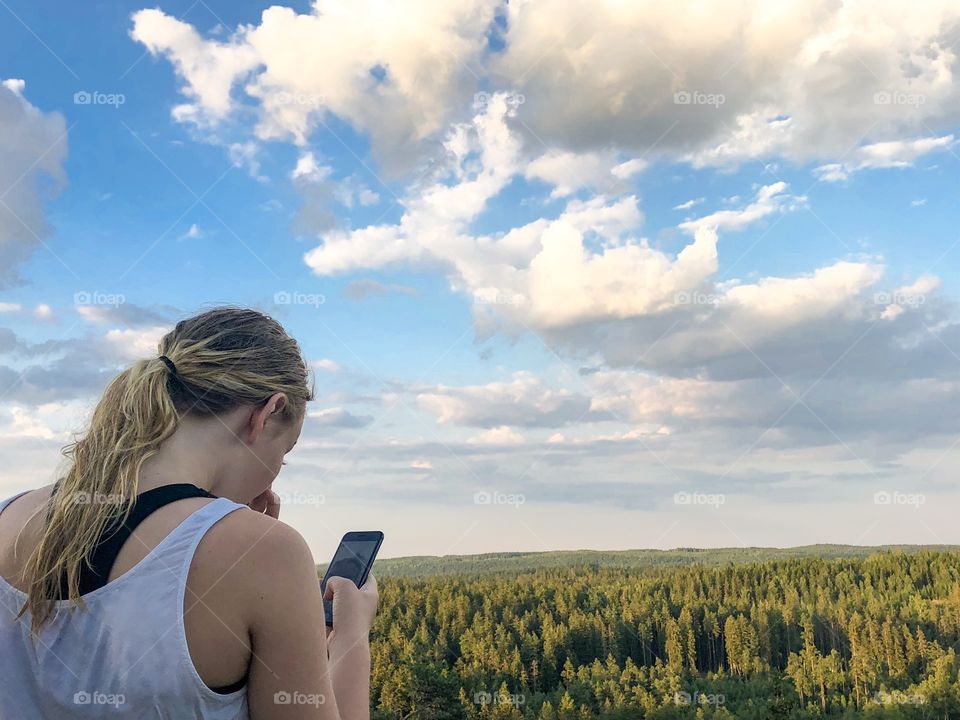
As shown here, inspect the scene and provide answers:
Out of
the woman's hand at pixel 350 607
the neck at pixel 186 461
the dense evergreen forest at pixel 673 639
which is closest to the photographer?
the neck at pixel 186 461

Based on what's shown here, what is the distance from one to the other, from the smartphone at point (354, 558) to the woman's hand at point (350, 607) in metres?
0.02

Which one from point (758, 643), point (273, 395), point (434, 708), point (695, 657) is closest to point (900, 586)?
point (758, 643)

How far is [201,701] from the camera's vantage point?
121 centimetres

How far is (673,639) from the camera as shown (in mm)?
48625

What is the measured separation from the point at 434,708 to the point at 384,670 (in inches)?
134

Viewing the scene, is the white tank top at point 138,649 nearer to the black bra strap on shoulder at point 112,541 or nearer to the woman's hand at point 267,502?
the black bra strap on shoulder at point 112,541

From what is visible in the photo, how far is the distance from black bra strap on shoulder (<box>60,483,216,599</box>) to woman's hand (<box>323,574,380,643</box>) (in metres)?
0.46

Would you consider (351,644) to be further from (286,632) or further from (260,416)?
(260,416)

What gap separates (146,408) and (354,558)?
2.07 ft

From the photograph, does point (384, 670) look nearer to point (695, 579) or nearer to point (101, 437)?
point (695, 579)

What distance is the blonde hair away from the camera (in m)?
1.28

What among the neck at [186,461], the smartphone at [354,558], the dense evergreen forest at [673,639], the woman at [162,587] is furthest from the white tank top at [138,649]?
the dense evergreen forest at [673,639]

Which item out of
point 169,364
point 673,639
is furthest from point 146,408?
point 673,639

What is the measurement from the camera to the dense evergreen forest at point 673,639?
45.8 m
